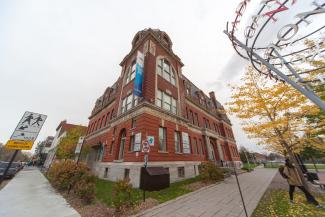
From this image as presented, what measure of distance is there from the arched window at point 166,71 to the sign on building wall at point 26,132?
478 inches

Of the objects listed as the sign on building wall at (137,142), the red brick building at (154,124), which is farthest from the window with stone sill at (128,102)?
the sign on building wall at (137,142)

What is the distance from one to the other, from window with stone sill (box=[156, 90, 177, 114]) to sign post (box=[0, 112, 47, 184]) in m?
9.42

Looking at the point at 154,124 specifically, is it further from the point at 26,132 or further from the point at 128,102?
the point at 26,132

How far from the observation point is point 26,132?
4.66 m

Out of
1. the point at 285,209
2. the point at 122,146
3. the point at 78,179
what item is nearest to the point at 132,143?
the point at 122,146

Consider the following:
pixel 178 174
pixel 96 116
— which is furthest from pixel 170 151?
pixel 96 116

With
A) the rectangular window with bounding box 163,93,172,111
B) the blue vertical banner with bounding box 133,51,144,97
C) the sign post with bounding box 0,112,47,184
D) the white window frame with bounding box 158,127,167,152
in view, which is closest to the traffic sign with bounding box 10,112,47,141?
the sign post with bounding box 0,112,47,184

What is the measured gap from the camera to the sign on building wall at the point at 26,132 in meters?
4.38

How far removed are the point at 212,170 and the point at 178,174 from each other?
10.4 feet

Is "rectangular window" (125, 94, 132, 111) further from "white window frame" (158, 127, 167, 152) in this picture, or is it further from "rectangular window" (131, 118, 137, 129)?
"white window frame" (158, 127, 167, 152)

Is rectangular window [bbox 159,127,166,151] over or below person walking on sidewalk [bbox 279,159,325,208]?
over

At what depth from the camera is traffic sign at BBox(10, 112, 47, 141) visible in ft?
14.7

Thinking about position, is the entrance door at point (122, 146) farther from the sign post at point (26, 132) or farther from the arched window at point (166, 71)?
the sign post at point (26, 132)

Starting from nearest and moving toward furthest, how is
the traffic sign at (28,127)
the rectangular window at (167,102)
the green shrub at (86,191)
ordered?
1. the traffic sign at (28,127)
2. the green shrub at (86,191)
3. the rectangular window at (167,102)
